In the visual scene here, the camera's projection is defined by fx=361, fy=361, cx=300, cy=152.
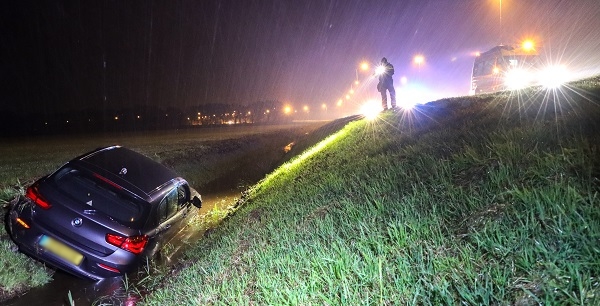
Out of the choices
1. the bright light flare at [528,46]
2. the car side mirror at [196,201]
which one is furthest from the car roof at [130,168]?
the bright light flare at [528,46]

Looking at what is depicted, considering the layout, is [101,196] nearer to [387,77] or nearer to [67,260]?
[67,260]

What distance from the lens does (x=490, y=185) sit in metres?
3.44

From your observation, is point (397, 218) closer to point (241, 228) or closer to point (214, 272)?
point (214, 272)

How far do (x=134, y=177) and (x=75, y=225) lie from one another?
1.13m

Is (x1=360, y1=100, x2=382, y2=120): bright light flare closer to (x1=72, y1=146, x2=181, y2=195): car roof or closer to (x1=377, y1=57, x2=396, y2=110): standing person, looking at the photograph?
(x1=377, y1=57, x2=396, y2=110): standing person

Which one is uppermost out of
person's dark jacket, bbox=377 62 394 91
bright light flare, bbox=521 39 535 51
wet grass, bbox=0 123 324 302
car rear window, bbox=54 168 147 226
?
bright light flare, bbox=521 39 535 51

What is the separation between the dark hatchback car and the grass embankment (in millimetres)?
1023

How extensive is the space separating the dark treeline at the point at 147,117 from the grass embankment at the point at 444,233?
87.2 m

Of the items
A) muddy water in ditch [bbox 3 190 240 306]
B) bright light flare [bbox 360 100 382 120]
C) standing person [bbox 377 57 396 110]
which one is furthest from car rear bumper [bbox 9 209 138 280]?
standing person [bbox 377 57 396 110]

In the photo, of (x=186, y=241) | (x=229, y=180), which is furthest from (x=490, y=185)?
(x=229, y=180)

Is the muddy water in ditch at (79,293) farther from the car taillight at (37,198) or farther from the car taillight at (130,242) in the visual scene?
the car taillight at (37,198)

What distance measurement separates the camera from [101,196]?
544 centimetres

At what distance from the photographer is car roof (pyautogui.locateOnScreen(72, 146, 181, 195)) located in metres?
5.70

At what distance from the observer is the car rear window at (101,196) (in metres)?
5.27
